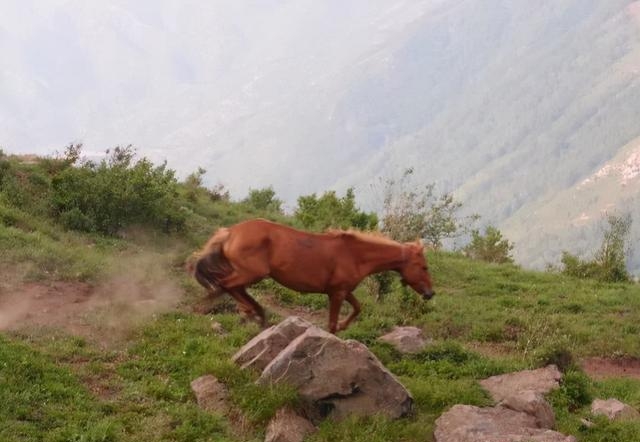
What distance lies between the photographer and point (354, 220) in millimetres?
29641

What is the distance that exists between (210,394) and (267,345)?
1277mm

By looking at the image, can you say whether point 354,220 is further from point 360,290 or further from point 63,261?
point 63,261

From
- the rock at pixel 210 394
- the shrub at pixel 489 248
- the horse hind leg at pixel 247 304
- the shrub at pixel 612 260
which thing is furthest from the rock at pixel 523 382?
the shrub at pixel 489 248

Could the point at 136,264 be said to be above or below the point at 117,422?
above

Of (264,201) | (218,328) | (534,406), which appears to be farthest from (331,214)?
(534,406)

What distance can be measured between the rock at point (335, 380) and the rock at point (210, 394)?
0.62 meters

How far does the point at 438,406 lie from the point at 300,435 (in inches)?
100.0

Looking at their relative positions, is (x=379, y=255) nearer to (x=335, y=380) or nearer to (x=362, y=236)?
(x=362, y=236)

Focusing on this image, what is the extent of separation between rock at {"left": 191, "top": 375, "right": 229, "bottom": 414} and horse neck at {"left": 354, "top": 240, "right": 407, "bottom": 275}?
3030mm

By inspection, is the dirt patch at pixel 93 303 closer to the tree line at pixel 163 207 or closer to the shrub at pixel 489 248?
the tree line at pixel 163 207

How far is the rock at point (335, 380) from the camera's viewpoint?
32.9ft

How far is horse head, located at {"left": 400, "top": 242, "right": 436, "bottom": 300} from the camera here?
39.6 feet

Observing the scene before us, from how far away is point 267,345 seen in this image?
11.1 meters

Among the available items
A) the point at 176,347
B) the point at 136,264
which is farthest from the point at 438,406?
the point at 136,264
